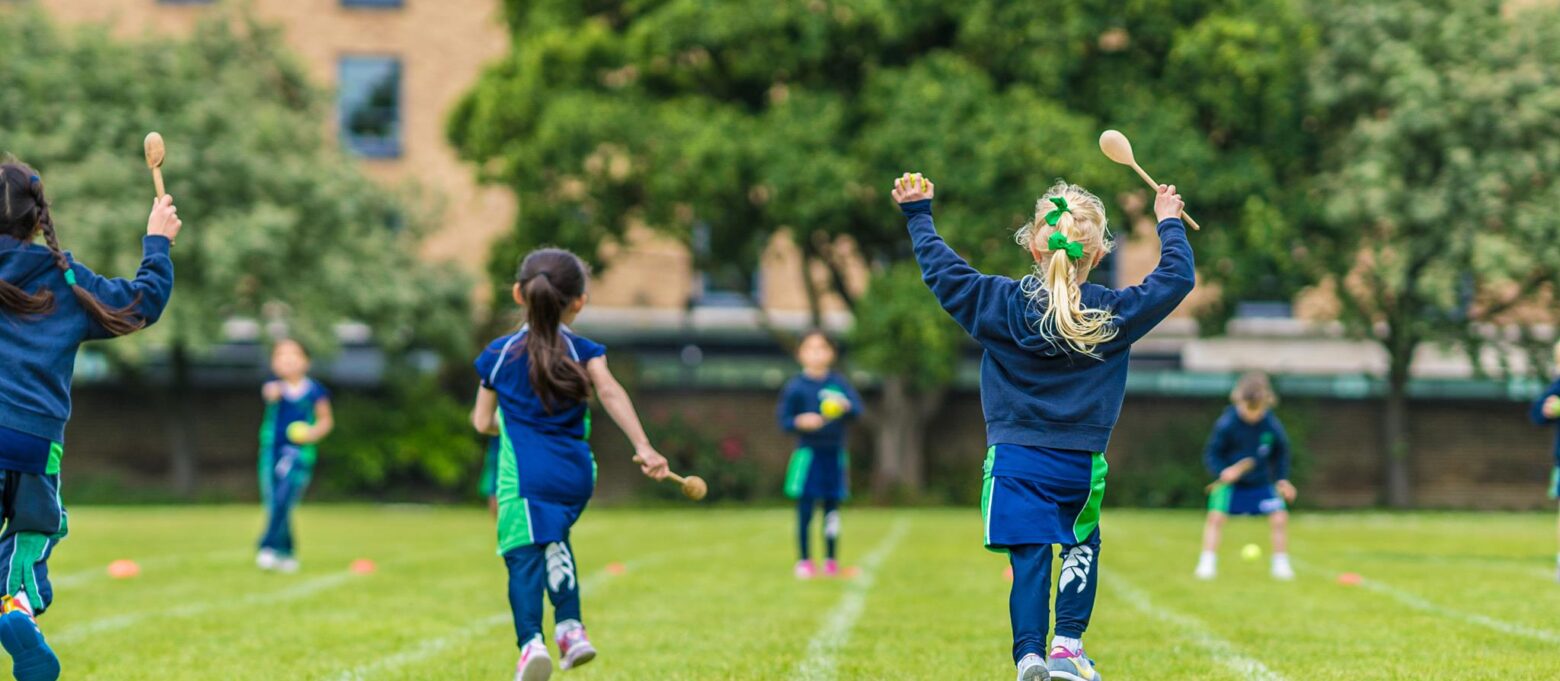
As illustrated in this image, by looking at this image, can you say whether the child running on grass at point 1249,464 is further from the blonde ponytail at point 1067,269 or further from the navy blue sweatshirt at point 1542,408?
the blonde ponytail at point 1067,269

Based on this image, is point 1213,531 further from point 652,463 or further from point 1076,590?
point 652,463

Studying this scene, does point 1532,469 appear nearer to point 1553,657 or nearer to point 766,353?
point 766,353

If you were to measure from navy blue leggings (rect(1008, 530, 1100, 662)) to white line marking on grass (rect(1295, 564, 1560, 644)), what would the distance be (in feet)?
12.1

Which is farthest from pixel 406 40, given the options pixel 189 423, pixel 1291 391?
pixel 1291 391

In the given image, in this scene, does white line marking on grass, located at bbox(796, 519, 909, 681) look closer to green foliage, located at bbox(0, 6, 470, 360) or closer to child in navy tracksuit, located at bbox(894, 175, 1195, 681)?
child in navy tracksuit, located at bbox(894, 175, 1195, 681)

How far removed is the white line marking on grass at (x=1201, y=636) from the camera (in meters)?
7.34

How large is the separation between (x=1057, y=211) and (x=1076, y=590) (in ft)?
4.48

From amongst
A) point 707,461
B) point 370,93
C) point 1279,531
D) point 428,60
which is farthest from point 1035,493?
point 370,93

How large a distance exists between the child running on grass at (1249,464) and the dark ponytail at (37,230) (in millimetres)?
8844

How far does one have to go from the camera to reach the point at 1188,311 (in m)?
29.7

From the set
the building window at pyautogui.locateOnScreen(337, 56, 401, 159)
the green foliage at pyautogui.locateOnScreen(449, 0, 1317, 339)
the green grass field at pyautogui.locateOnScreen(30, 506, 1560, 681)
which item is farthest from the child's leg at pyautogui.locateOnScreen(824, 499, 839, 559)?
the building window at pyautogui.locateOnScreen(337, 56, 401, 159)

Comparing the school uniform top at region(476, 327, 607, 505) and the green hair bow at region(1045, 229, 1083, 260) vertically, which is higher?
the green hair bow at region(1045, 229, 1083, 260)

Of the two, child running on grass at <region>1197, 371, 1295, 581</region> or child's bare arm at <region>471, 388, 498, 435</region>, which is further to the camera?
child running on grass at <region>1197, 371, 1295, 581</region>

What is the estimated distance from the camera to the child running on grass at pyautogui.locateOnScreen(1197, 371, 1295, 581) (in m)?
12.9
